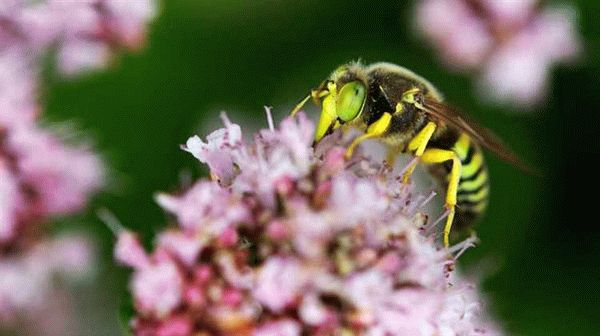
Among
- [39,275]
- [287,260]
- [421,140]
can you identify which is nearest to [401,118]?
[421,140]

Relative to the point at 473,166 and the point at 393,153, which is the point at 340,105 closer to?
the point at 393,153

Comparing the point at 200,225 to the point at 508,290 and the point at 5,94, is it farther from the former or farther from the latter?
the point at 508,290

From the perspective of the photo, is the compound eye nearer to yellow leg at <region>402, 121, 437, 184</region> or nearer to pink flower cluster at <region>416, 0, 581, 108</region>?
yellow leg at <region>402, 121, 437, 184</region>

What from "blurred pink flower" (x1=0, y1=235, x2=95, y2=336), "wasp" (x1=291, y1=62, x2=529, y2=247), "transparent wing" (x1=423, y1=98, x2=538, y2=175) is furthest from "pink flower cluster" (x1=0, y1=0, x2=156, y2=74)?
"transparent wing" (x1=423, y1=98, x2=538, y2=175)

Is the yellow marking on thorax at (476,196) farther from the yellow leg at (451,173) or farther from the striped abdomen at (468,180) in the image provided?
the yellow leg at (451,173)

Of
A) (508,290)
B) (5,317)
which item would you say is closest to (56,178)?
(5,317)

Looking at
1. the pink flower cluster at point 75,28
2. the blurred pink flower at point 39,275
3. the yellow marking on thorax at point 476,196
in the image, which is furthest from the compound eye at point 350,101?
the blurred pink flower at point 39,275
